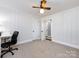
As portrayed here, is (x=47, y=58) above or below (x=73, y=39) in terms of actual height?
below

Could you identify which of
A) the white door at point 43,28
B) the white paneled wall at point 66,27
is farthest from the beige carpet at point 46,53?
the white door at point 43,28

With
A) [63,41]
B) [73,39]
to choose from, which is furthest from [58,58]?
[63,41]

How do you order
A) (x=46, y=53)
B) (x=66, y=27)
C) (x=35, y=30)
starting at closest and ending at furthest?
1. (x=46, y=53)
2. (x=66, y=27)
3. (x=35, y=30)

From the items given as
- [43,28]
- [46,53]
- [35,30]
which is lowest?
[46,53]

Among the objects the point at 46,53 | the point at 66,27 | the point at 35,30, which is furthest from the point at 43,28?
the point at 46,53

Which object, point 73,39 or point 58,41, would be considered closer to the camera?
point 73,39

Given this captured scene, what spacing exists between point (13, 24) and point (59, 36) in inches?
133

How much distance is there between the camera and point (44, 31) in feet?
22.5

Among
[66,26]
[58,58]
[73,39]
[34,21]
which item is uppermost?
[34,21]


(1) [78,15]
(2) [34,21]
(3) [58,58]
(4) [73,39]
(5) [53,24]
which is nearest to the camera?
(3) [58,58]

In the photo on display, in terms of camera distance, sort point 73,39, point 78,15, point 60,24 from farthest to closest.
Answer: point 60,24, point 73,39, point 78,15

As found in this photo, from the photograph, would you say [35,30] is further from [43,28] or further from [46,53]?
[46,53]

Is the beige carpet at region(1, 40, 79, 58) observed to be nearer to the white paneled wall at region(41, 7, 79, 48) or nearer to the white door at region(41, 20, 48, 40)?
the white paneled wall at region(41, 7, 79, 48)

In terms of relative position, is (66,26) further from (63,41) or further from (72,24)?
(63,41)
